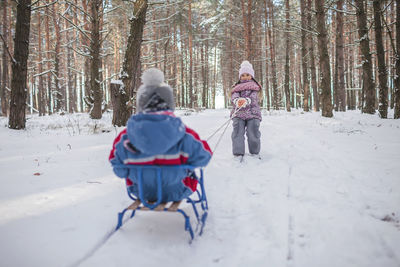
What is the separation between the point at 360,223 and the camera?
2.45 metres

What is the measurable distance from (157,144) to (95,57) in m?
12.0

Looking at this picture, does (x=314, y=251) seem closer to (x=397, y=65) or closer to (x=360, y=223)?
(x=360, y=223)

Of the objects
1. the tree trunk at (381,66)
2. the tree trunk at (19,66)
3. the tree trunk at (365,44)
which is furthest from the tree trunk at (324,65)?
the tree trunk at (19,66)

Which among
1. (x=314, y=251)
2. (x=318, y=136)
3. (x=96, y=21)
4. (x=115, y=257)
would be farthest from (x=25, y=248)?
(x=96, y=21)

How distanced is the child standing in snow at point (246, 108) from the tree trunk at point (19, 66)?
7.07m

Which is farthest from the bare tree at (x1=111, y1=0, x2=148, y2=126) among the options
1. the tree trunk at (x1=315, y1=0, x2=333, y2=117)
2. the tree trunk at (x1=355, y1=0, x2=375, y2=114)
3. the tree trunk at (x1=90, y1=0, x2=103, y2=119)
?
the tree trunk at (x1=355, y1=0, x2=375, y2=114)

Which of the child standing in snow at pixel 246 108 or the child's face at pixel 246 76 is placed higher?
the child's face at pixel 246 76

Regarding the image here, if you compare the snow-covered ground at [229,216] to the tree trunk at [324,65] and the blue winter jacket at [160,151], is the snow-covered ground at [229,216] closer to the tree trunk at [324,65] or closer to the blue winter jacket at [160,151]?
the blue winter jacket at [160,151]

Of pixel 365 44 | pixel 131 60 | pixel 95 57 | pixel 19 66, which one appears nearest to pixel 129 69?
pixel 131 60

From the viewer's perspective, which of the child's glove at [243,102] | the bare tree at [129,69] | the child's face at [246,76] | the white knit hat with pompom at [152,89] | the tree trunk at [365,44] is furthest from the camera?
the tree trunk at [365,44]

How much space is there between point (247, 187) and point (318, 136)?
478cm

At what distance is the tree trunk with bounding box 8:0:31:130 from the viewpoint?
7344 mm

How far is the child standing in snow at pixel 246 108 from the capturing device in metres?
4.87

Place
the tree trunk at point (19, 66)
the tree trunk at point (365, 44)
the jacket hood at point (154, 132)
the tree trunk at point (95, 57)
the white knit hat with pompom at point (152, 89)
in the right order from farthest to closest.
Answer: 1. the tree trunk at point (95, 57)
2. the tree trunk at point (365, 44)
3. the tree trunk at point (19, 66)
4. the white knit hat with pompom at point (152, 89)
5. the jacket hood at point (154, 132)
